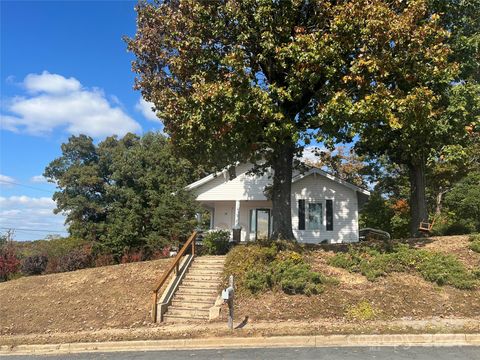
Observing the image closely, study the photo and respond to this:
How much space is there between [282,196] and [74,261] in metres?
10.2

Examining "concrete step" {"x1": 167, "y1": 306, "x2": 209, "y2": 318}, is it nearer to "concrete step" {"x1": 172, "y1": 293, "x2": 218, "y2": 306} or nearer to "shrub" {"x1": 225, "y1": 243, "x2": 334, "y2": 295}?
"concrete step" {"x1": 172, "y1": 293, "x2": 218, "y2": 306}

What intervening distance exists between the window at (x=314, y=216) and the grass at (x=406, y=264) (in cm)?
1000

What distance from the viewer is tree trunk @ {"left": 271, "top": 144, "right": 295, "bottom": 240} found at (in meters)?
17.1

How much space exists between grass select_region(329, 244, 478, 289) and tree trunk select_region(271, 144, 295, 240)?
2.46 meters

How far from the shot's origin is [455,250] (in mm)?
15570

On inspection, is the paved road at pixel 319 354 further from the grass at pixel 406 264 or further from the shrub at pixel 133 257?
the shrub at pixel 133 257

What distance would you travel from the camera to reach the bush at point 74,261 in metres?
20.4

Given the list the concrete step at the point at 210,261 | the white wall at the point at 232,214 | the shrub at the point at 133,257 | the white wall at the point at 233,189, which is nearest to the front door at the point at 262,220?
the white wall at the point at 232,214

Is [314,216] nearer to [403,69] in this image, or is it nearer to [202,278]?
[202,278]

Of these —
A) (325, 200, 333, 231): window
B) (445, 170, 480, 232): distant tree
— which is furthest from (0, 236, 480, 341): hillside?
(445, 170, 480, 232): distant tree

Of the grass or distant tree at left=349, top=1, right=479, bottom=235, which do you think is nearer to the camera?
distant tree at left=349, top=1, right=479, bottom=235

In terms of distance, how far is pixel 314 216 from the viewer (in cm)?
2595

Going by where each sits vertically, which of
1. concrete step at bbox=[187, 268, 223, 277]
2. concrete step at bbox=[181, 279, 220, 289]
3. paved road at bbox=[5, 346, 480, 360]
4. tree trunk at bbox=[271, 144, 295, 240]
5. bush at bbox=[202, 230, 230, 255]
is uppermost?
tree trunk at bbox=[271, 144, 295, 240]

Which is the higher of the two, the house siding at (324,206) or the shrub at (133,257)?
the house siding at (324,206)
